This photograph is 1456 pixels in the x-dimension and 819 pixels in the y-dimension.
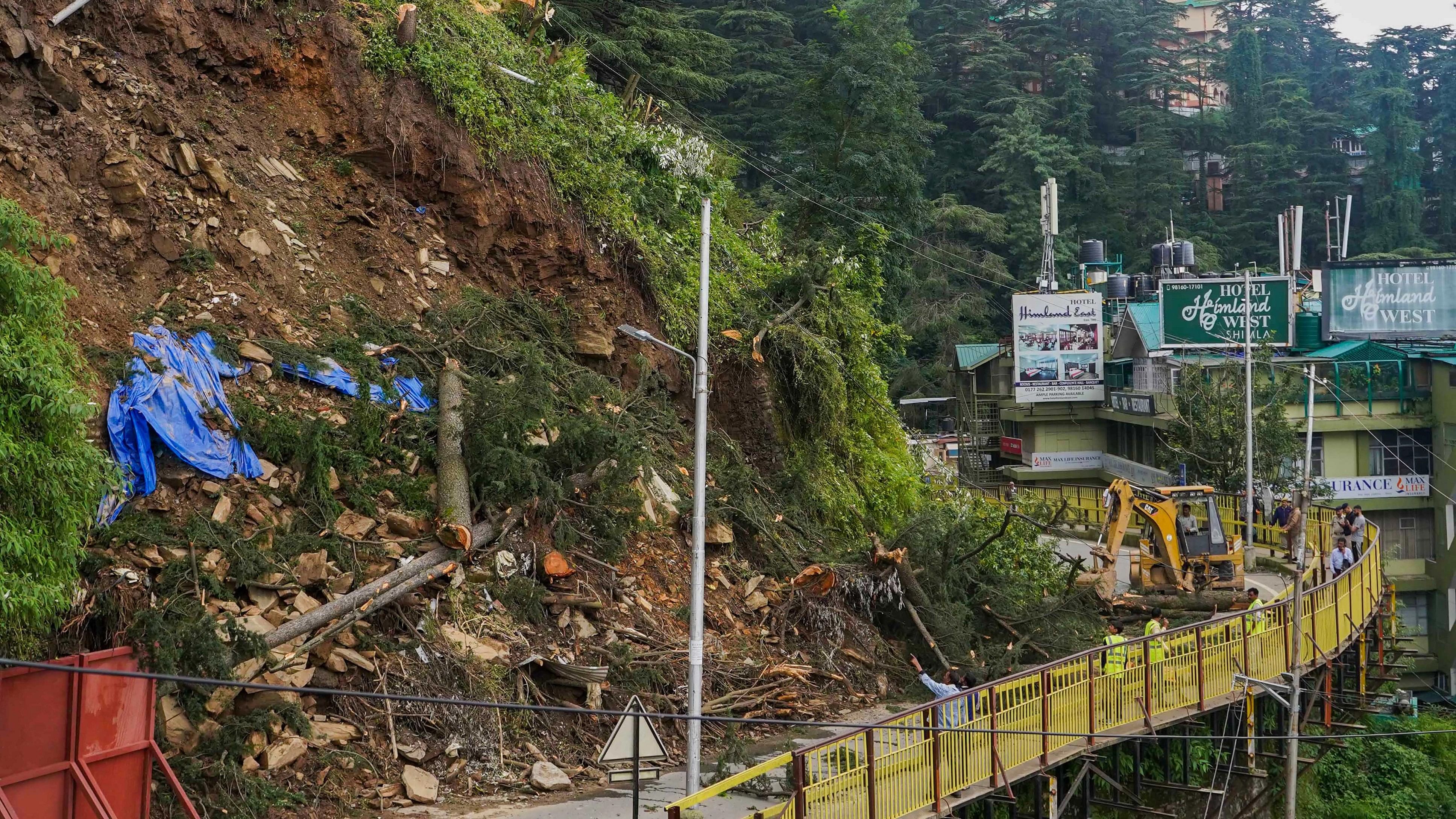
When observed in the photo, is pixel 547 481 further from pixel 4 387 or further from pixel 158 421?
pixel 4 387

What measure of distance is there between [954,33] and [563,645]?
178 ft

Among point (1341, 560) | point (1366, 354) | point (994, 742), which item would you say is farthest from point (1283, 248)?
point (994, 742)

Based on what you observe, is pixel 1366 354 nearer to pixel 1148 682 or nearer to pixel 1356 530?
pixel 1356 530

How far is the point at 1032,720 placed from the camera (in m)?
13.4

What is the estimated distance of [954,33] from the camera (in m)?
61.4

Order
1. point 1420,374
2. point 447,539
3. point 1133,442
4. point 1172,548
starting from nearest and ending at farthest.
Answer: point 447,539 < point 1172,548 < point 1420,374 < point 1133,442

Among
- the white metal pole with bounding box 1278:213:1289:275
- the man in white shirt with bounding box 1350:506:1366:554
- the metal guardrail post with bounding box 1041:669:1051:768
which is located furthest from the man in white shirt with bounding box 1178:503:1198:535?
the white metal pole with bounding box 1278:213:1289:275

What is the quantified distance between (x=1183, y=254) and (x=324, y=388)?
119 ft

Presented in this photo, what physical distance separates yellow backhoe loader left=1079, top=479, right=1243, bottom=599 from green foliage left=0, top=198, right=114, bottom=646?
17.5 m

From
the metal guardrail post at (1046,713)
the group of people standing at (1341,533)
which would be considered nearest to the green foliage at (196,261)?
the metal guardrail post at (1046,713)

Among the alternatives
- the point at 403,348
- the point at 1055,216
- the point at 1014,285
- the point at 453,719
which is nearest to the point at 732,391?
the point at 403,348

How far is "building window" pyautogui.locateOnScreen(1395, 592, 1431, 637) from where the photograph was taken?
1396 inches

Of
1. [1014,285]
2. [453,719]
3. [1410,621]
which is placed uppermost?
[1014,285]

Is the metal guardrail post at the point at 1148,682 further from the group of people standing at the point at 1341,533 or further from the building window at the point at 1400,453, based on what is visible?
the building window at the point at 1400,453
